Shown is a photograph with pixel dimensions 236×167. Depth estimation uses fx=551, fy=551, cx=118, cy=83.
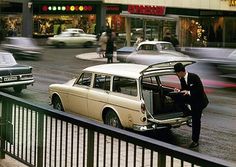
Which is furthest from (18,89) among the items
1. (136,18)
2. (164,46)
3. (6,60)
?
(136,18)

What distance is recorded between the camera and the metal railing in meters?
4.31

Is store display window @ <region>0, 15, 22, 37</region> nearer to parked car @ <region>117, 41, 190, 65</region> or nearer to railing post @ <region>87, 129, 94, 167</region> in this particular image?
parked car @ <region>117, 41, 190, 65</region>

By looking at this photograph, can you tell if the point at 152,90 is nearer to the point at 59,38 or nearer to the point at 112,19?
the point at 59,38

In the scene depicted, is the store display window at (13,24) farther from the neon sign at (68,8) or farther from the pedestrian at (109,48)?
the pedestrian at (109,48)

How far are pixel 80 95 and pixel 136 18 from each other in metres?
31.5

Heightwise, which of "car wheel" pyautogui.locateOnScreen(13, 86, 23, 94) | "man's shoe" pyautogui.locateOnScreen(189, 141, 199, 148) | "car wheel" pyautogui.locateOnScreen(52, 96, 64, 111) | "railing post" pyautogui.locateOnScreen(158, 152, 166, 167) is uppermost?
"railing post" pyautogui.locateOnScreen(158, 152, 166, 167)

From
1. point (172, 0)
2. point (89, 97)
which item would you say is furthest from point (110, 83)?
point (172, 0)

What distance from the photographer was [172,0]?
38094mm

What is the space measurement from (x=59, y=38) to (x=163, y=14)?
10.8 meters

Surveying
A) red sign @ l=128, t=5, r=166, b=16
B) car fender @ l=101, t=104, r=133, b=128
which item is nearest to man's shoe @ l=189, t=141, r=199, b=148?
car fender @ l=101, t=104, r=133, b=128

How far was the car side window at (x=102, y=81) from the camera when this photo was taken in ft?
40.3

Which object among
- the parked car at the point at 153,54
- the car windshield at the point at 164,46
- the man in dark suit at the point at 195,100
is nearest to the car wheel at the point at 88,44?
the parked car at the point at 153,54

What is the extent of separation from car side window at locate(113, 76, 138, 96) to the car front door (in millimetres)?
935

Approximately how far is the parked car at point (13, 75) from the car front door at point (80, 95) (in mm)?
5043
